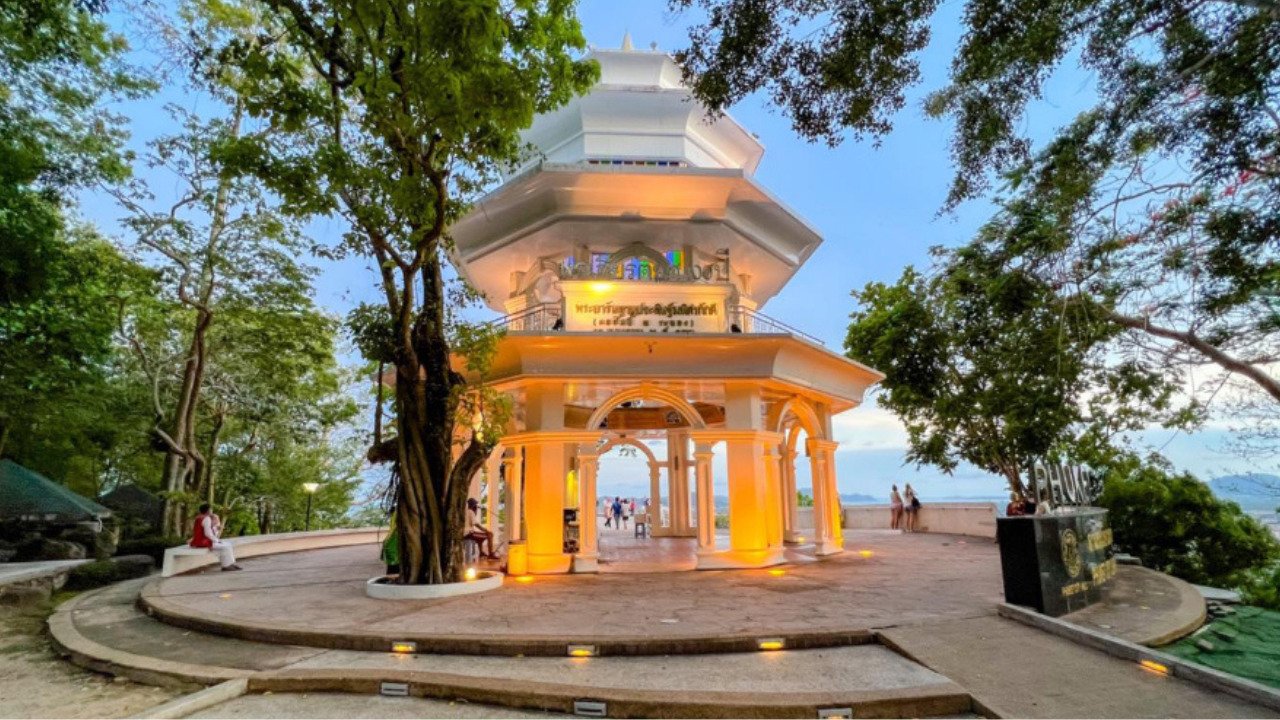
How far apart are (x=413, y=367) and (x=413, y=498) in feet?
6.13

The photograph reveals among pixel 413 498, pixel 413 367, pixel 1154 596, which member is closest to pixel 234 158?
pixel 413 367

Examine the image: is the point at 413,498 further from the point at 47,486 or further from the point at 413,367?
the point at 47,486

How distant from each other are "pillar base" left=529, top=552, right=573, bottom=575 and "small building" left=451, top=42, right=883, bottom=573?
0.11 feet

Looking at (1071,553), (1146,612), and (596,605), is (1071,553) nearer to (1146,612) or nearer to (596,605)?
(1146,612)

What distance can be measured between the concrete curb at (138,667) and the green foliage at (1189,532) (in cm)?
1596

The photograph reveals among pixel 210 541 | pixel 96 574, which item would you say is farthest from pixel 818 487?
pixel 96 574

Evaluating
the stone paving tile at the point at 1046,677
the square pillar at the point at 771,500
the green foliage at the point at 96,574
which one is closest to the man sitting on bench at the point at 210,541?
the green foliage at the point at 96,574

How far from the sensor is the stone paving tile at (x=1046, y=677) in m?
4.14

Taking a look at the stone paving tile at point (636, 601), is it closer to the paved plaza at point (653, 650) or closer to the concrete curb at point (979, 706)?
the paved plaza at point (653, 650)

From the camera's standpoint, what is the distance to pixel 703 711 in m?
4.38

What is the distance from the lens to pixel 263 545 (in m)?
15.2

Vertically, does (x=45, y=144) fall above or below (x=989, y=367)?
above

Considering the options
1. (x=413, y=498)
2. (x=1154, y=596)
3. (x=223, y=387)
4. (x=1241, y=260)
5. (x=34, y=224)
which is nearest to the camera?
(x=1241, y=260)

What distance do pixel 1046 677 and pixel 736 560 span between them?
270 inches
